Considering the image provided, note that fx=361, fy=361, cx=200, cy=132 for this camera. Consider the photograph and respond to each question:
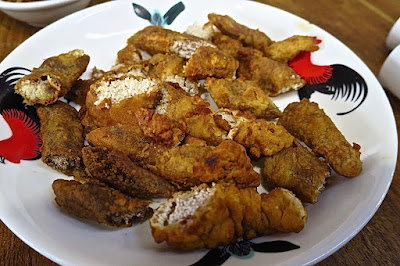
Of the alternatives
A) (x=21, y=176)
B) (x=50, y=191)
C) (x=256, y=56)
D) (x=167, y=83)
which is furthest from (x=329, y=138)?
(x=21, y=176)

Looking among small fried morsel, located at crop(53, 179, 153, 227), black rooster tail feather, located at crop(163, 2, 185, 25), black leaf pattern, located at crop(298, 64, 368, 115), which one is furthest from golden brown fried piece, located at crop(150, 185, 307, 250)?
black rooster tail feather, located at crop(163, 2, 185, 25)

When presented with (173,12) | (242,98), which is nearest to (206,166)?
(242,98)

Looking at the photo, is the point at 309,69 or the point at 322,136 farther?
the point at 309,69

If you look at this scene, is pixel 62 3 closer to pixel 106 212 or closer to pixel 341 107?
pixel 106 212

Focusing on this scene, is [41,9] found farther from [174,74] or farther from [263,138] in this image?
[263,138]

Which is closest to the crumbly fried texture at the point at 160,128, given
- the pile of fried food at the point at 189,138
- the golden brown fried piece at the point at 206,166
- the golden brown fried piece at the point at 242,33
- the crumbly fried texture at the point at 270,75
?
the pile of fried food at the point at 189,138

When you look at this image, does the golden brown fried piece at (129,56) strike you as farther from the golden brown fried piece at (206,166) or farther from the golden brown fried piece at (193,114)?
the golden brown fried piece at (206,166)
